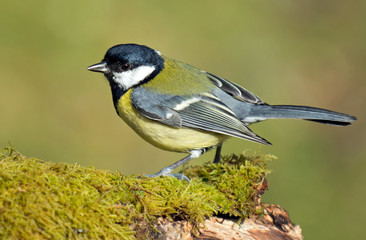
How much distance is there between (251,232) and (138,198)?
2.59 feet

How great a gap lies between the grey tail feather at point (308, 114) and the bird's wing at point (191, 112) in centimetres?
29

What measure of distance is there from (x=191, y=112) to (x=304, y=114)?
36.5 inches

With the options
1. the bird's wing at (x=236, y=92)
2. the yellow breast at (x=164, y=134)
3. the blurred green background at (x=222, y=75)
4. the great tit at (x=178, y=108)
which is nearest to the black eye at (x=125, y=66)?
the great tit at (x=178, y=108)

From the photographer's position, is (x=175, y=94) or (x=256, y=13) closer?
(x=175, y=94)

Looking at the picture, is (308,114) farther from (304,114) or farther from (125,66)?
(125,66)

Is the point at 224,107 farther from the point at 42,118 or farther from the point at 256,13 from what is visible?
the point at 256,13

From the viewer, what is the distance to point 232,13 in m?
7.59

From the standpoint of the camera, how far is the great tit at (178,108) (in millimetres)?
3443

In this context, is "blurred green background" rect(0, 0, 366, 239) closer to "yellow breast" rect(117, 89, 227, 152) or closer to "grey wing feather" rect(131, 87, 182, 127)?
"yellow breast" rect(117, 89, 227, 152)

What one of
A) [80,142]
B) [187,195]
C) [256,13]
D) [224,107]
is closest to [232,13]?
[256,13]

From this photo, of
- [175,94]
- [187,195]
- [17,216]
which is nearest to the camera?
[17,216]

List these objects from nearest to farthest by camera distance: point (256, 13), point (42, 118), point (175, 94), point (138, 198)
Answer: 1. point (138, 198)
2. point (175, 94)
3. point (42, 118)
4. point (256, 13)

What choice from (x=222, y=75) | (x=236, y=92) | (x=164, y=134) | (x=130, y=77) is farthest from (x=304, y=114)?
(x=222, y=75)

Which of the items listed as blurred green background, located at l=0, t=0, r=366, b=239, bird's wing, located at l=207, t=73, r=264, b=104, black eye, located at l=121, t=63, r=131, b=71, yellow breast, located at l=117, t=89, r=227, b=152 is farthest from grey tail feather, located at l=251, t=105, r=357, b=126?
blurred green background, located at l=0, t=0, r=366, b=239
